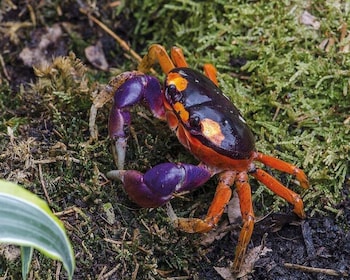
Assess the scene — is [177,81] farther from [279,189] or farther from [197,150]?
[279,189]

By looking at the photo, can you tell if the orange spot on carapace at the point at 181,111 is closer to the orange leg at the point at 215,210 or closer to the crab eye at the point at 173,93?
the crab eye at the point at 173,93

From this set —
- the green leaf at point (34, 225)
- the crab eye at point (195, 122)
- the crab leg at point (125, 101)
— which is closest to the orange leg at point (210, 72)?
the crab leg at point (125, 101)

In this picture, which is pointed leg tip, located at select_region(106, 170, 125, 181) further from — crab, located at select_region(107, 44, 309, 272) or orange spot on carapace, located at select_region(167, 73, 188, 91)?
orange spot on carapace, located at select_region(167, 73, 188, 91)

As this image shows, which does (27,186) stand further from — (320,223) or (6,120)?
(320,223)

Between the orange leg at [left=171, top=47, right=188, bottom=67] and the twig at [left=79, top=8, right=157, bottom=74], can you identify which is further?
the twig at [left=79, top=8, right=157, bottom=74]

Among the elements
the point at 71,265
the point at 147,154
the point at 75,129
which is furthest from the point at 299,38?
the point at 71,265

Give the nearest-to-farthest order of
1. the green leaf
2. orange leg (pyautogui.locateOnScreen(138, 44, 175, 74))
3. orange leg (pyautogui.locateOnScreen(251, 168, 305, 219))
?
the green leaf, orange leg (pyautogui.locateOnScreen(251, 168, 305, 219)), orange leg (pyautogui.locateOnScreen(138, 44, 175, 74))

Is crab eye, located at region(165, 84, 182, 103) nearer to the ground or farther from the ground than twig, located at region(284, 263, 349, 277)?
farther from the ground

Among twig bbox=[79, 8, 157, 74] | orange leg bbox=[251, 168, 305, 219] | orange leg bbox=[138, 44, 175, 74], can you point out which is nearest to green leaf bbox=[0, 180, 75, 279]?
orange leg bbox=[251, 168, 305, 219]
